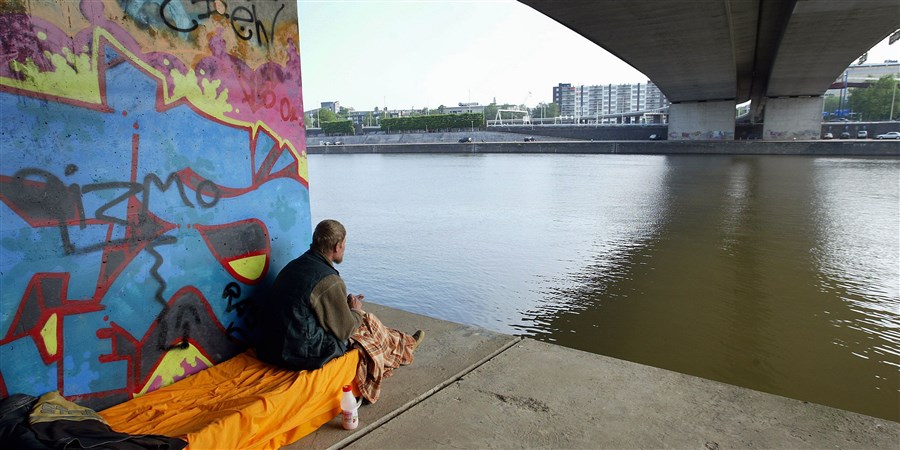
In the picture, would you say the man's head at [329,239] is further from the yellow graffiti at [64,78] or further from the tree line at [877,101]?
the tree line at [877,101]

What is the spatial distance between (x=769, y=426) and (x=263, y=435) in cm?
287

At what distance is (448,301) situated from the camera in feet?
23.8

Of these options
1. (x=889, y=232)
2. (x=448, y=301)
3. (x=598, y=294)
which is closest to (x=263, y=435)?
(x=448, y=301)

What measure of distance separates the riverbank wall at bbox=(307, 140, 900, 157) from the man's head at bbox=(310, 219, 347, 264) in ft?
147

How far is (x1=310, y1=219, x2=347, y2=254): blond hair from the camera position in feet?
11.4

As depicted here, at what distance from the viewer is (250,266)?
373cm

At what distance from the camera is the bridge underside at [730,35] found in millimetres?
23062

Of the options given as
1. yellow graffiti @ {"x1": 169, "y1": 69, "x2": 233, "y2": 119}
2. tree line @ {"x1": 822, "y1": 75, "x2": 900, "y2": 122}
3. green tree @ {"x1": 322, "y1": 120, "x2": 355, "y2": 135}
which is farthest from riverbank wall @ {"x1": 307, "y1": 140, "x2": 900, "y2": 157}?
yellow graffiti @ {"x1": 169, "y1": 69, "x2": 233, "y2": 119}

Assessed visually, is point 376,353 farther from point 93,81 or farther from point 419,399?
point 93,81

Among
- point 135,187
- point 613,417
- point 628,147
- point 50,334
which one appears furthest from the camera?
point 628,147

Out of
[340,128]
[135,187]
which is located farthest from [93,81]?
[340,128]

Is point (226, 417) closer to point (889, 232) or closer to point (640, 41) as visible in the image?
point (889, 232)

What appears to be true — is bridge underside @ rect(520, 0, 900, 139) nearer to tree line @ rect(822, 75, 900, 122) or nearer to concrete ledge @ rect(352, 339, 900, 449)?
concrete ledge @ rect(352, 339, 900, 449)

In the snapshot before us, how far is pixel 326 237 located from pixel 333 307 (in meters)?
0.48
